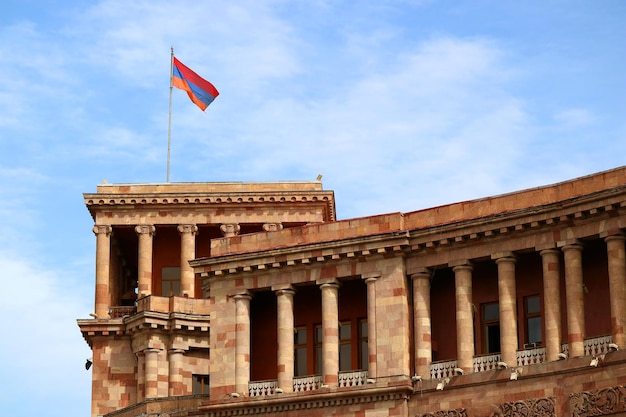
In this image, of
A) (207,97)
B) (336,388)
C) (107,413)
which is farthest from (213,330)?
(207,97)

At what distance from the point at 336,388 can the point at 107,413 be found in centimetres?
1903

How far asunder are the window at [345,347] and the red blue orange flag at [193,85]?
81.6 ft

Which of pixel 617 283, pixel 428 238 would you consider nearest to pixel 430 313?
pixel 428 238

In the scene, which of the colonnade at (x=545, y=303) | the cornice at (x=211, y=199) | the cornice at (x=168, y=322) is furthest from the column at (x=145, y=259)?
the colonnade at (x=545, y=303)

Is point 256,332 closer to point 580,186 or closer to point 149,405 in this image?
point 149,405

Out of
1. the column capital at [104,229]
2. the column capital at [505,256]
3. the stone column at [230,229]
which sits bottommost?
the column capital at [505,256]

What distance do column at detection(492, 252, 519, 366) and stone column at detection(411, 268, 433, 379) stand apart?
3.45 m

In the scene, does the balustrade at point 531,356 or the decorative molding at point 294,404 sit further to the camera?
the decorative molding at point 294,404

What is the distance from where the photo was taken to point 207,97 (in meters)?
99.8

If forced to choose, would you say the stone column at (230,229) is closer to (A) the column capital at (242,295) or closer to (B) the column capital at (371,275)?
(A) the column capital at (242,295)

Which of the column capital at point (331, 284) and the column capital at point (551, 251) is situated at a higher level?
the column capital at point (331, 284)

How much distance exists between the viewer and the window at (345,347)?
77.8m

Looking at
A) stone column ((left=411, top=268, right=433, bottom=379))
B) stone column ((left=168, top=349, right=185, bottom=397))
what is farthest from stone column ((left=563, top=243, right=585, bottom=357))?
stone column ((left=168, top=349, right=185, bottom=397))

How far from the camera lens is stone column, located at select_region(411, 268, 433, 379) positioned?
7419 centimetres
